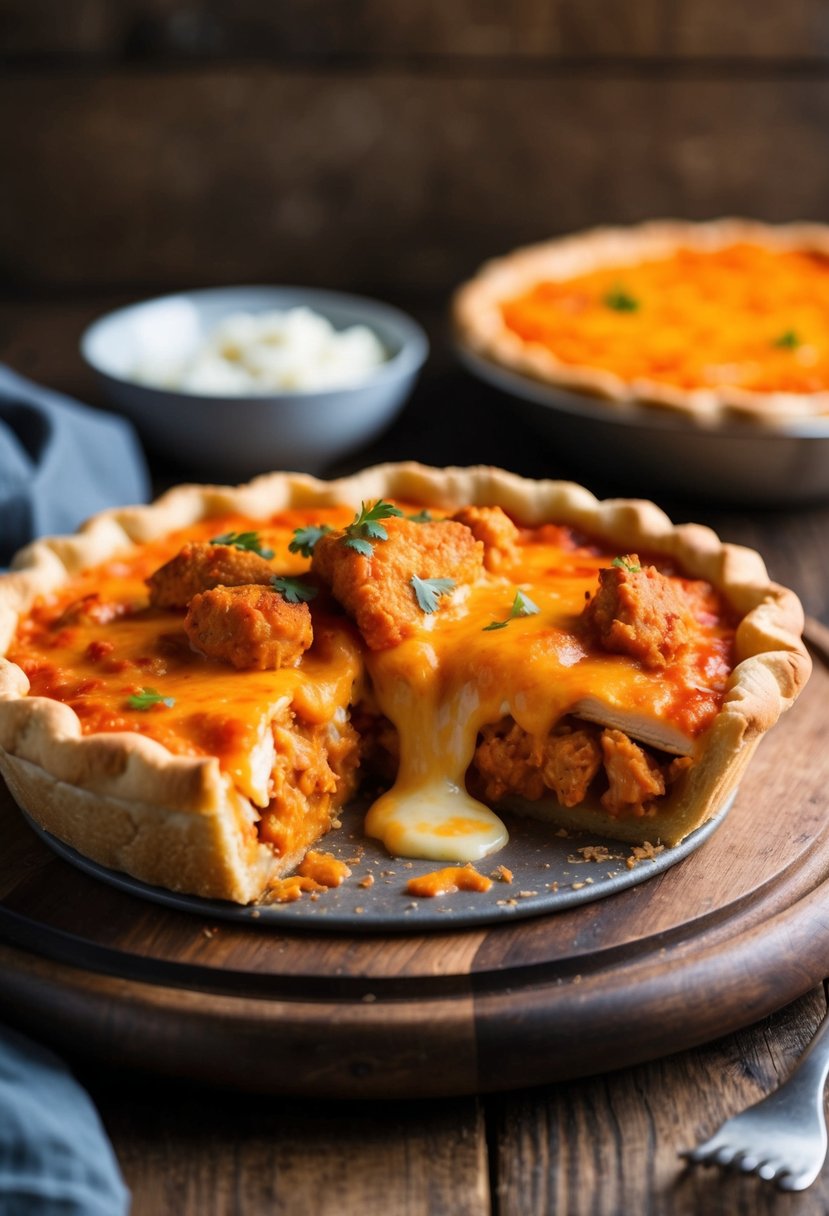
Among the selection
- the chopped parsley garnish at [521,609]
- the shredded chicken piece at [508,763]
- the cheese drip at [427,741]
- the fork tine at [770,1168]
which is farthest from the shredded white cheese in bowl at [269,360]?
the fork tine at [770,1168]

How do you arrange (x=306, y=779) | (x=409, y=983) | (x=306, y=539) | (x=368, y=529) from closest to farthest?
(x=409, y=983) < (x=306, y=779) < (x=368, y=529) < (x=306, y=539)

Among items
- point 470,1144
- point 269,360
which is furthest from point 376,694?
point 269,360

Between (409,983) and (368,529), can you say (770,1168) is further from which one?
(368,529)

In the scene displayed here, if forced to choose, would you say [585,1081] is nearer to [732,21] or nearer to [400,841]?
[400,841]

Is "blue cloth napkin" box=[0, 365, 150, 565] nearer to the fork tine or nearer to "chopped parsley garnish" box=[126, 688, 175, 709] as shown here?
"chopped parsley garnish" box=[126, 688, 175, 709]

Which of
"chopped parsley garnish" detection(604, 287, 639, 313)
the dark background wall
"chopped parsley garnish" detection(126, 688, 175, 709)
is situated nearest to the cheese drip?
"chopped parsley garnish" detection(126, 688, 175, 709)

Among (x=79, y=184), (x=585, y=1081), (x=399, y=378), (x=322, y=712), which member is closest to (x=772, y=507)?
(x=399, y=378)
